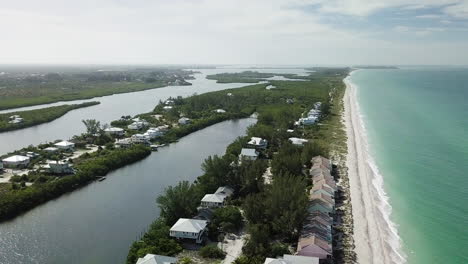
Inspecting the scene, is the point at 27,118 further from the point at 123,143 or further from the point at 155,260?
the point at 155,260

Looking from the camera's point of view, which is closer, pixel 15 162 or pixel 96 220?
pixel 96 220

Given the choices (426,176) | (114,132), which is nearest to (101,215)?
(114,132)

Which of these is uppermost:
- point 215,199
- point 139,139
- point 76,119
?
point 215,199

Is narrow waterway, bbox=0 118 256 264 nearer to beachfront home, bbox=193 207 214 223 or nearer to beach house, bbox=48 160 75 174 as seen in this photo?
beach house, bbox=48 160 75 174

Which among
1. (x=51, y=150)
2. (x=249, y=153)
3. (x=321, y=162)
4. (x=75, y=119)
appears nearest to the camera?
(x=321, y=162)

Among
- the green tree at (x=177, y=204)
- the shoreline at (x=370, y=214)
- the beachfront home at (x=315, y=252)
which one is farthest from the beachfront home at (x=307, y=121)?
the beachfront home at (x=315, y=252)

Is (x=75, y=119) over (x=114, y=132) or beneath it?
beneath

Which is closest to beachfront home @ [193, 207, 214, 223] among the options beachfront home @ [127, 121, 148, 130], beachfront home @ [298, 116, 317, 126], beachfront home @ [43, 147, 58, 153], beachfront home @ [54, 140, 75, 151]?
beachfront home @ [43, 147, 58, 153]

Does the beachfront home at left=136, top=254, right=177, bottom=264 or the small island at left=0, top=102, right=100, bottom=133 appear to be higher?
the beachfront home at left=136, top=254, right=177, bottom=264
